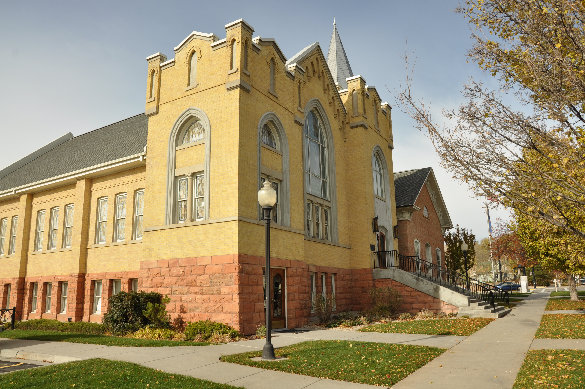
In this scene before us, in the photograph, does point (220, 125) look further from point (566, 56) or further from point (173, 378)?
point (566, 56)

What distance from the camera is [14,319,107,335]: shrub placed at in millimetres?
14867

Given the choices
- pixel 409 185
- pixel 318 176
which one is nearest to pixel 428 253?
pixel 409 185

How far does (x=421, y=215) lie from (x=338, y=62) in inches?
463

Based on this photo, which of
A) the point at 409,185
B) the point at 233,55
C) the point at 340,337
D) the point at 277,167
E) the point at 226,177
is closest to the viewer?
the point at 340,337

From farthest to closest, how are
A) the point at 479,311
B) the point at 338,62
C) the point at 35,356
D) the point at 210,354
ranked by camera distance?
the point at 338,62, the point at 479,311, the point at 35,356, the point at 210,354

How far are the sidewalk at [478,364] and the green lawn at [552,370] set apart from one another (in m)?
0.18

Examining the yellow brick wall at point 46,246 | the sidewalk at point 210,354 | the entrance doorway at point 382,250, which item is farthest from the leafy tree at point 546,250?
the yellow brick wall at point 46,246

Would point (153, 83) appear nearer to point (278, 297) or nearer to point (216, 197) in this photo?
point (216, 197)

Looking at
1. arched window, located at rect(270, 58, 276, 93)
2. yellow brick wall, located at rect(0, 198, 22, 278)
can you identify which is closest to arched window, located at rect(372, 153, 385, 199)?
arched window, located at rect(270, 58, 276, 93)

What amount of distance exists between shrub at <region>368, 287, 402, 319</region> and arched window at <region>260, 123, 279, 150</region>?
8.33 meters

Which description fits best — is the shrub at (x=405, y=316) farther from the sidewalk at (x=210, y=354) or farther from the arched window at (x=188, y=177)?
the arched window at (x=188, y=177)

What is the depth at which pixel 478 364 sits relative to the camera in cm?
834

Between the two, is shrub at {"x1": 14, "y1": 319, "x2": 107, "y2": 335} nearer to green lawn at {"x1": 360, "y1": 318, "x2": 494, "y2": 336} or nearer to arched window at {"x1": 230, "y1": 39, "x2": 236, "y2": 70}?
green lawn at {"x1": 360, "y1": 318, "x2": 494, "y2": 336}

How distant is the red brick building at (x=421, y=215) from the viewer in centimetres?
2653
